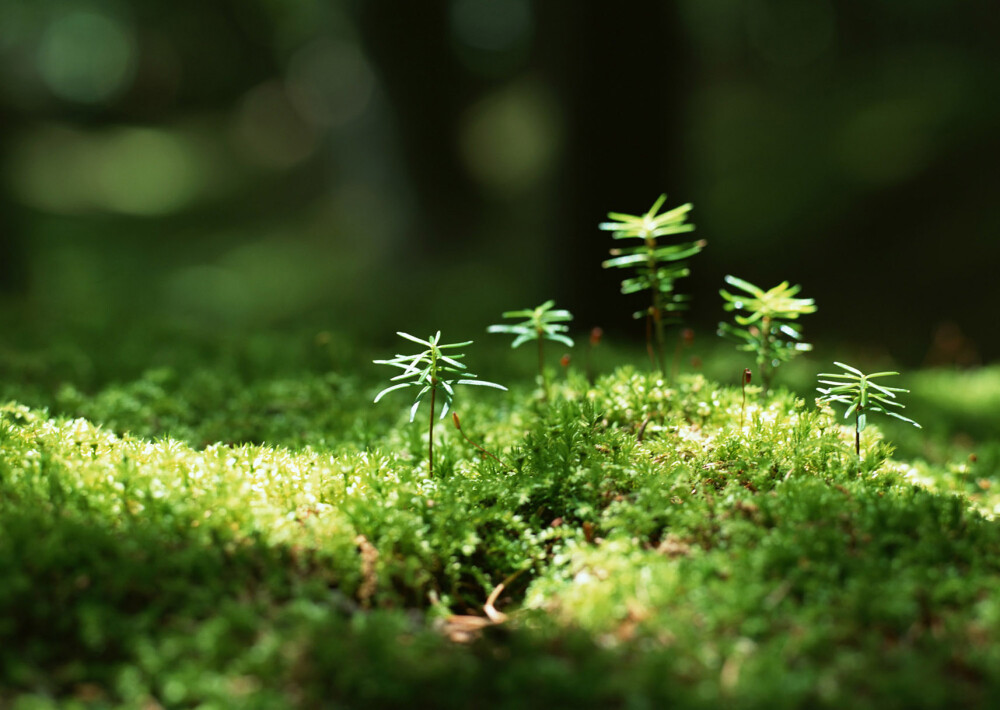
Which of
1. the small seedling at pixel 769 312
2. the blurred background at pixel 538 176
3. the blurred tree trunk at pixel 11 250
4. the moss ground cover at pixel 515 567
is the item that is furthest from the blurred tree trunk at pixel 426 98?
the small seedling at pixel 769 312

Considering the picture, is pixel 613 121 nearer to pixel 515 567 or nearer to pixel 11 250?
pixel 515 567

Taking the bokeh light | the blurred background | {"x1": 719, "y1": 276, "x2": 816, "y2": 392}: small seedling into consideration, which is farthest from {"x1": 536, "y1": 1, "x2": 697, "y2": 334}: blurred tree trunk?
the bokeh light

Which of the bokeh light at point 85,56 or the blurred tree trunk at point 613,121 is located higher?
the bokeh light at point 85,56

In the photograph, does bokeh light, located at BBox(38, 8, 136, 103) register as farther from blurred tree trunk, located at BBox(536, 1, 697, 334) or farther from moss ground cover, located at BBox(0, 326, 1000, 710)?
moss ground cover, located at BBox(0, 326, 1000, 710)

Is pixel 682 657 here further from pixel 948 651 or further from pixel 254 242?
pixel 254 242

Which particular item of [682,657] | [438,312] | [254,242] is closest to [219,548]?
[682,657]

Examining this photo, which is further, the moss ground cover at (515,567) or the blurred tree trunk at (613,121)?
the blurred tree trunk at (613,121)

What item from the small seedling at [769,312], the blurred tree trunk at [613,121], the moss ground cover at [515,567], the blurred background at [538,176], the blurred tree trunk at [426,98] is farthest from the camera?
the blurred tree trunk at [426,98]

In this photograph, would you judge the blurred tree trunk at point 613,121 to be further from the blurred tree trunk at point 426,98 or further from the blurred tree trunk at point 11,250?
the blurred tree trunk at point 11,250

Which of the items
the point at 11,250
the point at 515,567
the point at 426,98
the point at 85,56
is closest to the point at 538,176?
the point at 426,98
